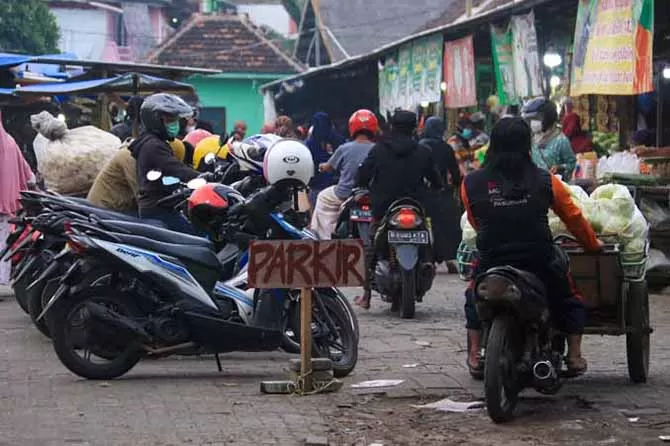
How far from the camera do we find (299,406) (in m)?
8.34

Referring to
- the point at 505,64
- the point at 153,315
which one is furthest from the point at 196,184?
the point at 505,64

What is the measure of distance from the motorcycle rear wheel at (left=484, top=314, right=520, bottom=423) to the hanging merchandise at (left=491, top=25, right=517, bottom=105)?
1184 centimetres

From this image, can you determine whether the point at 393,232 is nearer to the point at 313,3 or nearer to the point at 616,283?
the point at 616,283

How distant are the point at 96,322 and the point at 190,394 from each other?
2.65ft

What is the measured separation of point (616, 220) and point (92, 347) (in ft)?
10.7

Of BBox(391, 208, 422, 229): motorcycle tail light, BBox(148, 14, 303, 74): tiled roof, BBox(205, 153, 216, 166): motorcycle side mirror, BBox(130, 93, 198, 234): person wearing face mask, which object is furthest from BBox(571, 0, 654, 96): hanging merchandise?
BBox(148, 14, 303, 74): tiled roof

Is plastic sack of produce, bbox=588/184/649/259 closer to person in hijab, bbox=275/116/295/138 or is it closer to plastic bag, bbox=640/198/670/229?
plastic bag, bbox=640/198/670/229

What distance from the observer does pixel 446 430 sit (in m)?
7.68

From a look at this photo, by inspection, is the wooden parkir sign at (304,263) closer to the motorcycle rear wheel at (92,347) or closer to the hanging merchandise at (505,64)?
the motorcycle rear wheel at (92,347)

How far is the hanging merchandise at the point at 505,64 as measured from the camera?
63.7ft

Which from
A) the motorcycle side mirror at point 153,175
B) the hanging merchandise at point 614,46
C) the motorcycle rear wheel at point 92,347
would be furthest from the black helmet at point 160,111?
the hanging merchandise at point 614,46

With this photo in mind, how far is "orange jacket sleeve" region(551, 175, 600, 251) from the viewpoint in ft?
26.9

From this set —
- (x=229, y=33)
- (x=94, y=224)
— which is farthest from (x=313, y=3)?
(x=94, y=224)

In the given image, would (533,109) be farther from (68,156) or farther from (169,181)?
(169,181)
